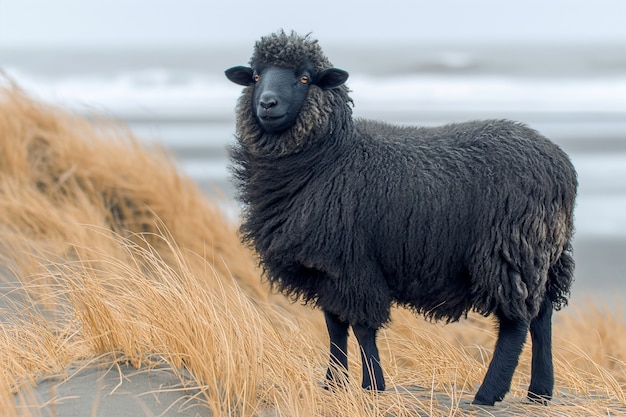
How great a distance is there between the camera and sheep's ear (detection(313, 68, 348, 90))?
423cm

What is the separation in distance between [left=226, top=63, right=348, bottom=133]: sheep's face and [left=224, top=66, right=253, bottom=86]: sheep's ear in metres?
0.02

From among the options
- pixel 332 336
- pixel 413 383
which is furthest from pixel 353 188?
pixel 413 383

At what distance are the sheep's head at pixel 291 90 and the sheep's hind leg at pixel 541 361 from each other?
5.20 ft

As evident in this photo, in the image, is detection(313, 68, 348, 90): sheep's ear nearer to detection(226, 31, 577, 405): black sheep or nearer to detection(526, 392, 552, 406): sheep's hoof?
detection(226, 31, 577, 405): black sheep

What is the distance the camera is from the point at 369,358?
4.43m

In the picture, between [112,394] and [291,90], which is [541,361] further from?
[112,394]

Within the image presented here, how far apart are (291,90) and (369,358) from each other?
1421mm

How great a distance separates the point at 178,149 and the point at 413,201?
13.2 meters

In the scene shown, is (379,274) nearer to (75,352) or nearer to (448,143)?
(448,143)

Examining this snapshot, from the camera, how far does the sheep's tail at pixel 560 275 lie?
455 cm

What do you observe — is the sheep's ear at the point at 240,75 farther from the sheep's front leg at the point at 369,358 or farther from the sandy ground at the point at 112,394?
the sandy ground at the point at 112,394

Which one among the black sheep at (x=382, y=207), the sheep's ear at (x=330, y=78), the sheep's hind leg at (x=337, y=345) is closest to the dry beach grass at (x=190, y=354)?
the sheep's hind leg at (x=337, y=345)

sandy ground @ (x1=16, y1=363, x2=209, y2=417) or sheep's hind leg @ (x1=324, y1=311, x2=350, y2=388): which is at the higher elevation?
sheep's hind leg @ (x1=324, y1=311, x2=350, y2=388)

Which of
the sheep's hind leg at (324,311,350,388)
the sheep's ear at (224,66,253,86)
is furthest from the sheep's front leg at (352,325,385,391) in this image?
the sheep's ear at (224,66,253,86)
